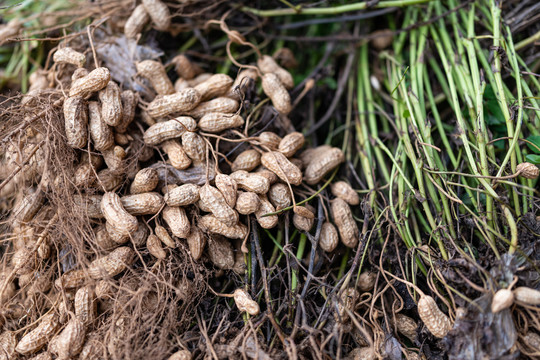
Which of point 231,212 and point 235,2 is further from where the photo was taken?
point 235,2

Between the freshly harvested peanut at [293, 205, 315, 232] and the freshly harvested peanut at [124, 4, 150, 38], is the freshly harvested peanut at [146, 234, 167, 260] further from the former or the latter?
the freshly harvested peanut at [124, 4, 150, 38]

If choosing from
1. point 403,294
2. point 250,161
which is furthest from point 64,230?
point 403,294

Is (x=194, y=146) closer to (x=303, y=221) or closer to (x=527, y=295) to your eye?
(x=303, y=221)

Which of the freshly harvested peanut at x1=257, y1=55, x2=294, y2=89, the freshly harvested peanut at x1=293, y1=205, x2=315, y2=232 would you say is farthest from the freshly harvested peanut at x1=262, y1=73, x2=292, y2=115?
the freshly harvested peanut at x1=293, y1=205, x2=315, y2=232

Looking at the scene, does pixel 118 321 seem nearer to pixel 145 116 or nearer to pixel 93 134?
pixel 93 134

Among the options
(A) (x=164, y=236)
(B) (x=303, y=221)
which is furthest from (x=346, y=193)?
(A) (x=164, y=236)

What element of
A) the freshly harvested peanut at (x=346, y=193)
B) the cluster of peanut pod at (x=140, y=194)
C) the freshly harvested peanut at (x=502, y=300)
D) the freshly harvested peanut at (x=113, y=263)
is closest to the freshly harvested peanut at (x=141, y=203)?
the cluster of peanut pod at (x=140, y=194)
